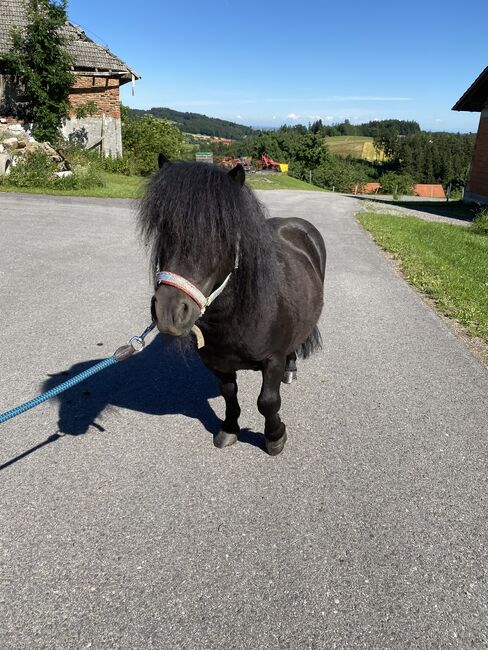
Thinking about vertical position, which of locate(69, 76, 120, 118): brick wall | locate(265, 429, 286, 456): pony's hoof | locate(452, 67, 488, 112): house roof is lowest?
locate(265, 429, 286, 456): pony's hoof

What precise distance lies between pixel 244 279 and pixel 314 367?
2.38 meters

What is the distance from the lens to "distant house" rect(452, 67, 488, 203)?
20.5 m

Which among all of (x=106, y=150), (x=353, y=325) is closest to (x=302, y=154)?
(x=106, y=150)

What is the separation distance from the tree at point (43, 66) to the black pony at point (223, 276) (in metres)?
18.9

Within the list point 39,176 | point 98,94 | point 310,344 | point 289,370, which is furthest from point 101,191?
point 289,370

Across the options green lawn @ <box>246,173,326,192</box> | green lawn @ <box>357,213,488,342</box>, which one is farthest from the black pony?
green lawn @ <box>246,173,326,192</box>

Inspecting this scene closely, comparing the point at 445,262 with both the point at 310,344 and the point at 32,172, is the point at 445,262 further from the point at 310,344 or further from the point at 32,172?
the point at 32,172

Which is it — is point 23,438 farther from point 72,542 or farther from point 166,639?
point 166,639

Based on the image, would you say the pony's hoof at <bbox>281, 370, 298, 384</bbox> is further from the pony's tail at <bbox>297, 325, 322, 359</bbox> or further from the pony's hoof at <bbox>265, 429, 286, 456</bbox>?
the pony's hoof at <bbox>265, 429, 286, 456</bbox>

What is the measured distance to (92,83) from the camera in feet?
65.6

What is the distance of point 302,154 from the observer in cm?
8019

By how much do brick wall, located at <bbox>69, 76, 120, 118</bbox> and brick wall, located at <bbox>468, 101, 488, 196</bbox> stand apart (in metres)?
17.8

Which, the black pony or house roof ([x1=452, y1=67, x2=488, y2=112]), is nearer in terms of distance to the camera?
the black pony

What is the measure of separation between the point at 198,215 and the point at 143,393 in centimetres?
231
